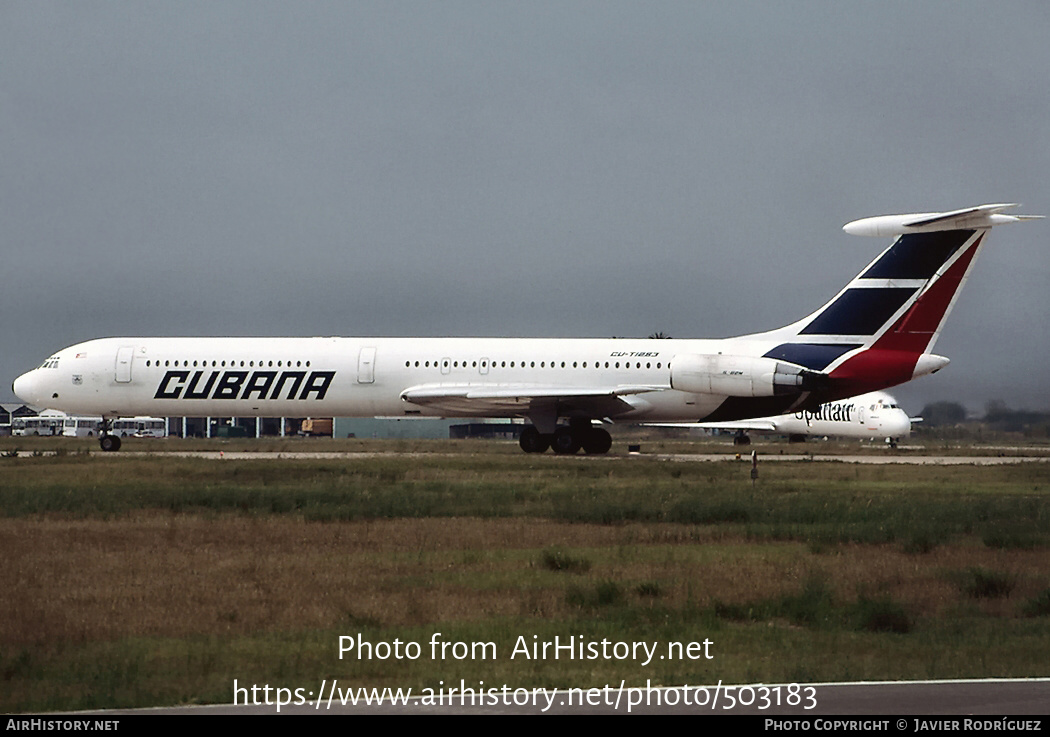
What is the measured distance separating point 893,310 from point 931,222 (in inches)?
117

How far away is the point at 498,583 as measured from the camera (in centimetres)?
1466

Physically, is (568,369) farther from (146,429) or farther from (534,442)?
(146,429)

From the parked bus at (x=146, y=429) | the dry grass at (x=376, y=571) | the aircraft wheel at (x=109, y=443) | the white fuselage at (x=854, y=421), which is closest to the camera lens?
the dry grass at (x=376, y=571)

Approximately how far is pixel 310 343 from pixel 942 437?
38356mm

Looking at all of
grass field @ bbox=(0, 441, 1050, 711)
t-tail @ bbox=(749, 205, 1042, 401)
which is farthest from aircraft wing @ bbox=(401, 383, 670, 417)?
grass field @ bbox=(0, 441, 1050, 711)

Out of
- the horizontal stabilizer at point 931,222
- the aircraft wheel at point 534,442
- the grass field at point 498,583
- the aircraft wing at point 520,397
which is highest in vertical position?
the horizontal stabilizer at point 931,222

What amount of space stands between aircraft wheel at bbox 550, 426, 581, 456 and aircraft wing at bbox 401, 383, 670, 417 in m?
0.90

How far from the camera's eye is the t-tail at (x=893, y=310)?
35.2 meters

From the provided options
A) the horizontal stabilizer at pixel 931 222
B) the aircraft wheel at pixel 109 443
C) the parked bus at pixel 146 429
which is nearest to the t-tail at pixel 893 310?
the horizontal stabilizer at pixel 931 222

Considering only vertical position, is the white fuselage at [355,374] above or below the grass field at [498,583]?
above

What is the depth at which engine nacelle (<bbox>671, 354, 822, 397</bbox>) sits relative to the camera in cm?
3691

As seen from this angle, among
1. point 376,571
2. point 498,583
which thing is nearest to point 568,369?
point 376,571

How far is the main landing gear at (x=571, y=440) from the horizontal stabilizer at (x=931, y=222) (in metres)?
10.1

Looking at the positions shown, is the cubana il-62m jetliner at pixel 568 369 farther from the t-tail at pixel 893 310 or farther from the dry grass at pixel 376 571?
the dry grass at pixel 376 571
